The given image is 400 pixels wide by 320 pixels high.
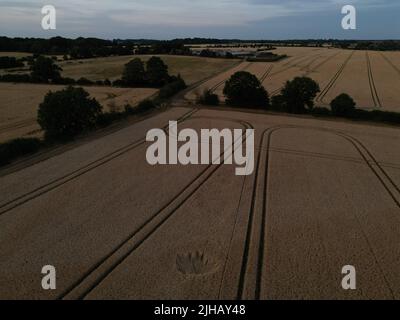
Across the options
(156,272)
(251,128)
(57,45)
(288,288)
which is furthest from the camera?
(57,45)

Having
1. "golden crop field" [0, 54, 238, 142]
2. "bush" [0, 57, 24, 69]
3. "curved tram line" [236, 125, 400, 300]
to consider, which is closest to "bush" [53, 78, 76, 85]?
"golden crop field" [0, 54, 238, 142]

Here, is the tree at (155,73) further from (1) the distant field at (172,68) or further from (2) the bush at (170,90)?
(1) the distant field at (172,68)

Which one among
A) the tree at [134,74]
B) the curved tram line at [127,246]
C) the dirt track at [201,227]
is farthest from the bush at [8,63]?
the curved tram line at [127,246]

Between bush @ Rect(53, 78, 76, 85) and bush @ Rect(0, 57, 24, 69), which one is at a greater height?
bush @ Rect(0, 57, 24, 69)

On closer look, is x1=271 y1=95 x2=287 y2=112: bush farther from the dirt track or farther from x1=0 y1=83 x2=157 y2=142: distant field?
x1=0 y1=83 x2=157 y2=142: distant field

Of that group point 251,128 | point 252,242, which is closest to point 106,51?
point 251,128
